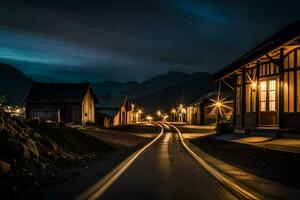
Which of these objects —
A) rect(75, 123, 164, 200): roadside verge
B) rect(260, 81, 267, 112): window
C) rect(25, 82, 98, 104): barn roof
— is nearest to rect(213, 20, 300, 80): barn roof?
rect(260, 81, 267, 112): window

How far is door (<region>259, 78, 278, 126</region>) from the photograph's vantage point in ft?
77.0

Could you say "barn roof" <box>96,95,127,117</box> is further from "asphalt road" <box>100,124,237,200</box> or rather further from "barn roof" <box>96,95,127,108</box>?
"asphalt road" <box>100,124,237,200</box>

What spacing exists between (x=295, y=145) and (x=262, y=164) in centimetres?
245

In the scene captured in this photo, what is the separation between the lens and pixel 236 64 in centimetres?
2775

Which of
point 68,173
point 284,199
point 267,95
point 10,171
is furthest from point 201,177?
point 267,95

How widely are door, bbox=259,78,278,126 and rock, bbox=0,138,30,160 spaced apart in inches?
628

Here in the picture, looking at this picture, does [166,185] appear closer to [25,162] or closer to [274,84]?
[25,162]

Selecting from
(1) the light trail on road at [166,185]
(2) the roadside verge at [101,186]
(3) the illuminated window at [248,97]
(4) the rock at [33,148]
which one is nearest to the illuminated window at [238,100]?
(3) the illuminated window at [248,97]

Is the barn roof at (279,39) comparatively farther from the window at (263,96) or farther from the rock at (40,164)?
the rock at (40,164)

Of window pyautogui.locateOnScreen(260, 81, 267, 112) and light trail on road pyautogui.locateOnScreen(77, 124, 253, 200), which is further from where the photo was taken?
window pyautogui.locateOnScreen(260, 81, 267, 112)

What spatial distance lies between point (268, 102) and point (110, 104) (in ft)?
192

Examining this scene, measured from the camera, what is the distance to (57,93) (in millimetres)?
57281

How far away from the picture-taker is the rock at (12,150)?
37.9 ft

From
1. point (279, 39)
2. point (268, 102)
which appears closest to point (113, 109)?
point (268, 102)
